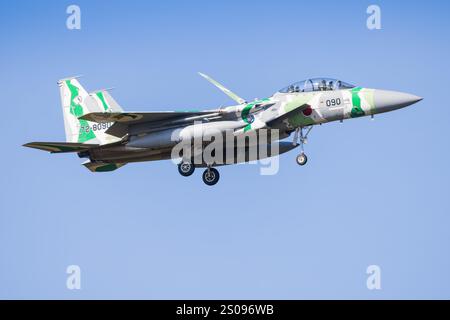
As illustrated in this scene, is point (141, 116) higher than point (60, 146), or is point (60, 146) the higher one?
point (141, 116)

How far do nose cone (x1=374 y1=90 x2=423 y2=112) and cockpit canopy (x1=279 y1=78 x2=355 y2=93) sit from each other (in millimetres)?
1001

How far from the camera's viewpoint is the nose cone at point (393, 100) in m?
26.6

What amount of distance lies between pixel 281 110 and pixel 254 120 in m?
0.84

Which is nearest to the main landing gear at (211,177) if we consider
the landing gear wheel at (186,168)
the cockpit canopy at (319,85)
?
the landing gear wheel at (186,168)

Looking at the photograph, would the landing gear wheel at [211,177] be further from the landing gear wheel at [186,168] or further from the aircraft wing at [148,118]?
the aircraft wing at [148,118]

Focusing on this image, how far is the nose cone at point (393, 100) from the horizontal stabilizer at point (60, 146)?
339 inches

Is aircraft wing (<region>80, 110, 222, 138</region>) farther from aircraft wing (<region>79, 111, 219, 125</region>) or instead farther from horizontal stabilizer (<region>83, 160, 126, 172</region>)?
horizontal stabilizer (<region>83, 160, 126, 172</region>)

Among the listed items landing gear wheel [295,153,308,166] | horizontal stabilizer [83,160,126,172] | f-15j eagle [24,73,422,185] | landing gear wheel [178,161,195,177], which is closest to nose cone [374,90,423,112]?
f-15j eagle [24,73,422,185]

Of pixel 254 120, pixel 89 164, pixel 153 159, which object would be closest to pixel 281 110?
pixel 254 120

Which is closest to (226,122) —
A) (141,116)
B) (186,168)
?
(186,168)

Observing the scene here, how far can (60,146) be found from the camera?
28.4 m

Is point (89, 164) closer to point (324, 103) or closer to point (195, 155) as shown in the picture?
point (195, 155)

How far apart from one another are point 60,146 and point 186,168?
386 cm

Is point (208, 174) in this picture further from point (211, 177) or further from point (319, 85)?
point (319, 85)
